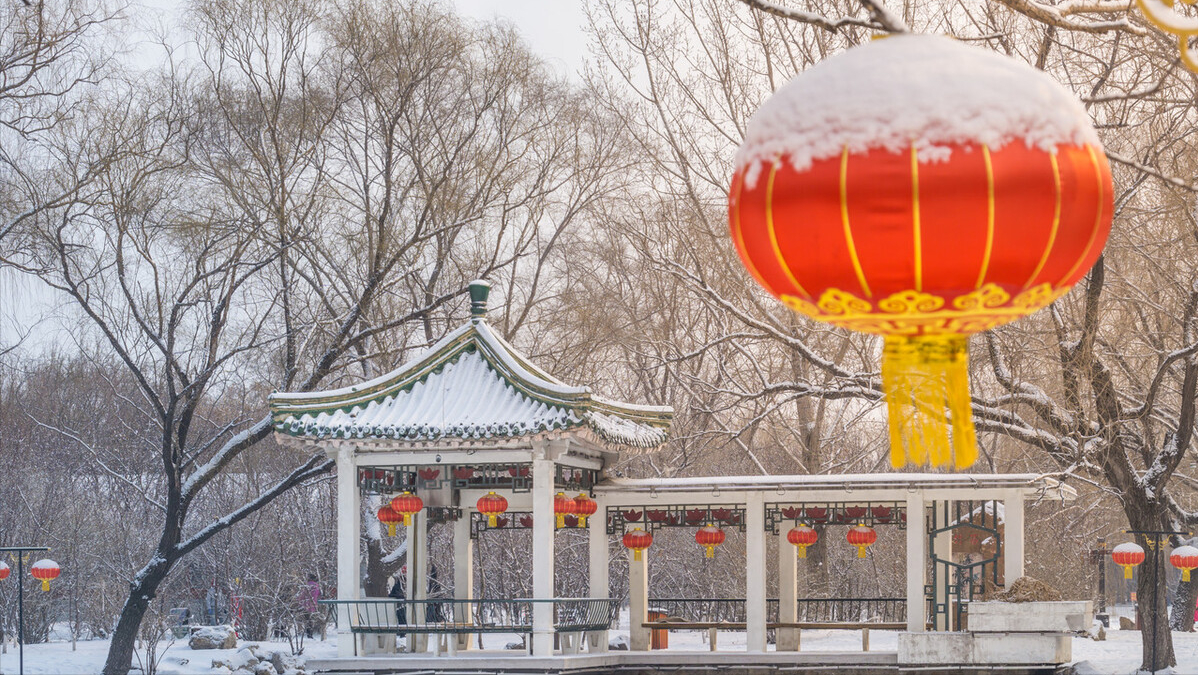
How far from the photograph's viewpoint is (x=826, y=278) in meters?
3.75

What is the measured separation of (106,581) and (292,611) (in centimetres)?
347

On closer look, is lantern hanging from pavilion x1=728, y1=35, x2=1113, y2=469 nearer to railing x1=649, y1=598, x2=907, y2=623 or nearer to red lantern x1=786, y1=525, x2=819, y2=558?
red lantern x1=786, y1=525, x2=819, y2=558

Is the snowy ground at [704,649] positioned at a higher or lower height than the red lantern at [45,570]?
lower

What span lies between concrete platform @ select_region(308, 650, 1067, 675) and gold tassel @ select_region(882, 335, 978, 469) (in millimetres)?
7984

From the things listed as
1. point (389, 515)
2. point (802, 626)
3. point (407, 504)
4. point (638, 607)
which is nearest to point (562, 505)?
point (407, 504)

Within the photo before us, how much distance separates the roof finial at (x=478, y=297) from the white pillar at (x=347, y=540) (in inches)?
72.9

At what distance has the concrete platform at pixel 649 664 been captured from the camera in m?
11.6

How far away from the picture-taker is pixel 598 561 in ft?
42.9

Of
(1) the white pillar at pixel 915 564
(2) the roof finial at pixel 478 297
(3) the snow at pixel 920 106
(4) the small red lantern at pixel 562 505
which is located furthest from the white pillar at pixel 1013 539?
(3) the snow at pixel 920 106

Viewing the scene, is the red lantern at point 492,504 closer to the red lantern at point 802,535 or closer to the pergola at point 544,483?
the pergola at point 544,483

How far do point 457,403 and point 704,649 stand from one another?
4.49 metres

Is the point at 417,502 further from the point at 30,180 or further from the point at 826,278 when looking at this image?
the point at 826,278

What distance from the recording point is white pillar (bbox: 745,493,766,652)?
1241 cm

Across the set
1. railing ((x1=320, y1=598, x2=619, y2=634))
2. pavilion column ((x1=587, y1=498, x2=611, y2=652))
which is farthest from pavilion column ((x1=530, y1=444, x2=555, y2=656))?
pavilion column ((x1=587, y1=498, x2=611, y2=652))
